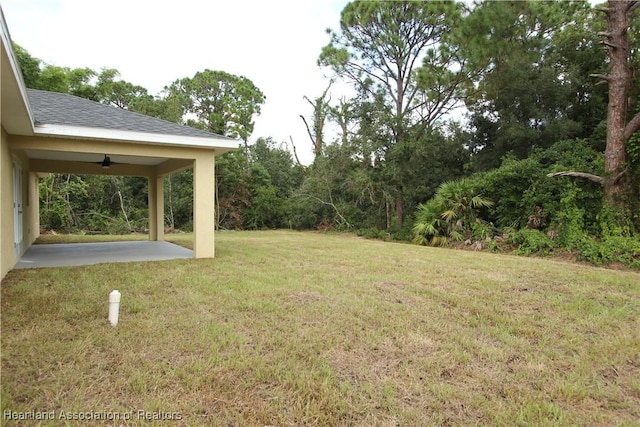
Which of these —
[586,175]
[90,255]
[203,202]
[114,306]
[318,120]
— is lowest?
[90,255]

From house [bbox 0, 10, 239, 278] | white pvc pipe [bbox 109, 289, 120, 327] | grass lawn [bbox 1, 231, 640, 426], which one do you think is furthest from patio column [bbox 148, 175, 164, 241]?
white pvc pipe [bbox 109, 289, 120, 327]

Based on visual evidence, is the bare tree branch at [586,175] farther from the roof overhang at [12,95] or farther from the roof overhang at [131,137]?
the roof overhang at [12,95]

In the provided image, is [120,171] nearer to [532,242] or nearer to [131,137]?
[131,137]

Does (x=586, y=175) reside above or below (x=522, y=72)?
below

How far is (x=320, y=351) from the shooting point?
342 centimetres

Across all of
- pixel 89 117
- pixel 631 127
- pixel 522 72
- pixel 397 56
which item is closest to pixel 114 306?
pixel 89 117

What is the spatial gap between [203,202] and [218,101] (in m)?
17.1

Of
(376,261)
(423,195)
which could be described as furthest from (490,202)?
(376,261)

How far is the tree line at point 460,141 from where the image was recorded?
397 inches

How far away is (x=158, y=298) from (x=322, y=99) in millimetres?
22724

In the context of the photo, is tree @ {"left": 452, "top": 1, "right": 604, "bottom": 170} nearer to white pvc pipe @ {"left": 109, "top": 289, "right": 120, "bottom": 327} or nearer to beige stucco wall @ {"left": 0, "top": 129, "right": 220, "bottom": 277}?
beige stucco wall @ {"left": 0, "top": 129, "right": 220, "bottom": 277}

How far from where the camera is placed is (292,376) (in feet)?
9.66

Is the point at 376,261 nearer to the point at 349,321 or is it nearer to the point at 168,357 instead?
the point at 349,321

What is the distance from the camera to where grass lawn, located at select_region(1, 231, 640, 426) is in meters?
2.54
